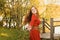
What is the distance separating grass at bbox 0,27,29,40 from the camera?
38.2ft

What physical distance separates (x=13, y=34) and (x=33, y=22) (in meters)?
5.59

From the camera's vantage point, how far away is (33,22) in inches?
289

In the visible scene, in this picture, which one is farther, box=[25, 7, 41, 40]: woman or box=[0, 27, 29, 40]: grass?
box=[0, 27, 29, 40]: grass

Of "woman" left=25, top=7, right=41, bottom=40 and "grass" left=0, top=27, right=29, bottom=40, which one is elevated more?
"woman" left=25, top=7, right=41, bottom=40

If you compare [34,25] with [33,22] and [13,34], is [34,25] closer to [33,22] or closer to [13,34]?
[33,22]

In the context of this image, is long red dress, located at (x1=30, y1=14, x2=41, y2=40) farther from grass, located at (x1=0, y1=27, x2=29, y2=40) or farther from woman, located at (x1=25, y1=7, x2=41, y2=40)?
grass, located at (x1=0, y1=27, x2=29, y2=40)

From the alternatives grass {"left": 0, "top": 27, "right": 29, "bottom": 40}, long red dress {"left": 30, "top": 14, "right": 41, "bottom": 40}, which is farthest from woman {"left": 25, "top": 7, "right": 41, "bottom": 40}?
grass {"left": 0, "top": 27, "right": 29, "bottom": 40}

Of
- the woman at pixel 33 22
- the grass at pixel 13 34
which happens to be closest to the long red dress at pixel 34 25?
the woman at pixel 33 22

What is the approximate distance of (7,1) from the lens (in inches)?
576

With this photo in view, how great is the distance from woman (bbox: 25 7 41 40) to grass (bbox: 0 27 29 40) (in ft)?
12.0

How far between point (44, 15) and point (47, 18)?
0.34 metres

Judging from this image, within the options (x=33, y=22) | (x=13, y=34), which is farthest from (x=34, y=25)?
(x=13, y=34)

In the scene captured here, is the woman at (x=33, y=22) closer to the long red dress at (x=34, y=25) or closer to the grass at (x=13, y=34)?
the long red dress at (x=34, y=25)

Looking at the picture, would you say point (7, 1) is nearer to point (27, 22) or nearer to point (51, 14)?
point (51, 14)
